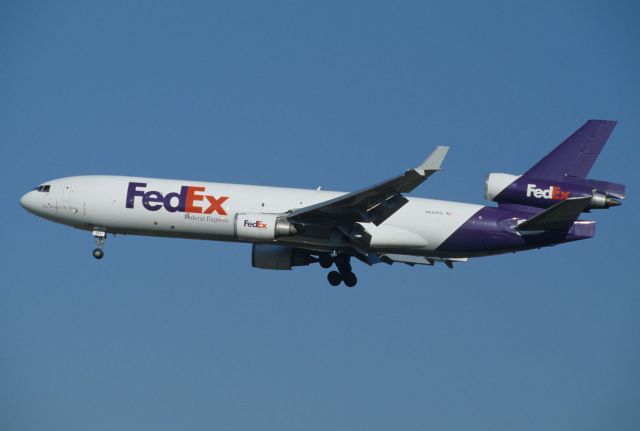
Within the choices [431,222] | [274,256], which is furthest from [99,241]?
[431,222]

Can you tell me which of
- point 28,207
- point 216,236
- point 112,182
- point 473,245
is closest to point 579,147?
point 473,245

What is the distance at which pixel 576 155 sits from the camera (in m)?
44.9

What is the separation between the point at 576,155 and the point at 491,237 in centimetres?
594

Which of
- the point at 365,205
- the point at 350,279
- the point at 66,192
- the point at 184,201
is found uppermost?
the point at 66,192

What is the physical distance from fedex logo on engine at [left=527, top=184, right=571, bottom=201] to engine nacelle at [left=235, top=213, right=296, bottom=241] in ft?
37.2

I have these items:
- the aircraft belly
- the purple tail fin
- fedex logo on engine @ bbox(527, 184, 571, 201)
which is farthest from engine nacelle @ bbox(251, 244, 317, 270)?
the purple tail fin

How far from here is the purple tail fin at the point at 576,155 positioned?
44656mm

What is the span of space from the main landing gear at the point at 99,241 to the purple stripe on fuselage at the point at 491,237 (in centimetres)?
1631

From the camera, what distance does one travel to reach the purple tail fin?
147ft

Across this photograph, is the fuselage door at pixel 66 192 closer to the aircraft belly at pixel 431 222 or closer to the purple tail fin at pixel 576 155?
the aircraft belly at pixel 431 222

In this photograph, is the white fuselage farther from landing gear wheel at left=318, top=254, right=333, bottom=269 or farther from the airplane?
landing gear wheel at left=318, top=254, right=333, bottom=269

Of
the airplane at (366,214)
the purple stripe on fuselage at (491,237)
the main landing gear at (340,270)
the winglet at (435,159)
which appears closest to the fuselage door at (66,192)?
the airplane at (366,214)

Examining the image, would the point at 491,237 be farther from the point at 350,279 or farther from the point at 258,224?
the point at 258,224

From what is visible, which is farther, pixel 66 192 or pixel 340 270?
pixel 340 270
